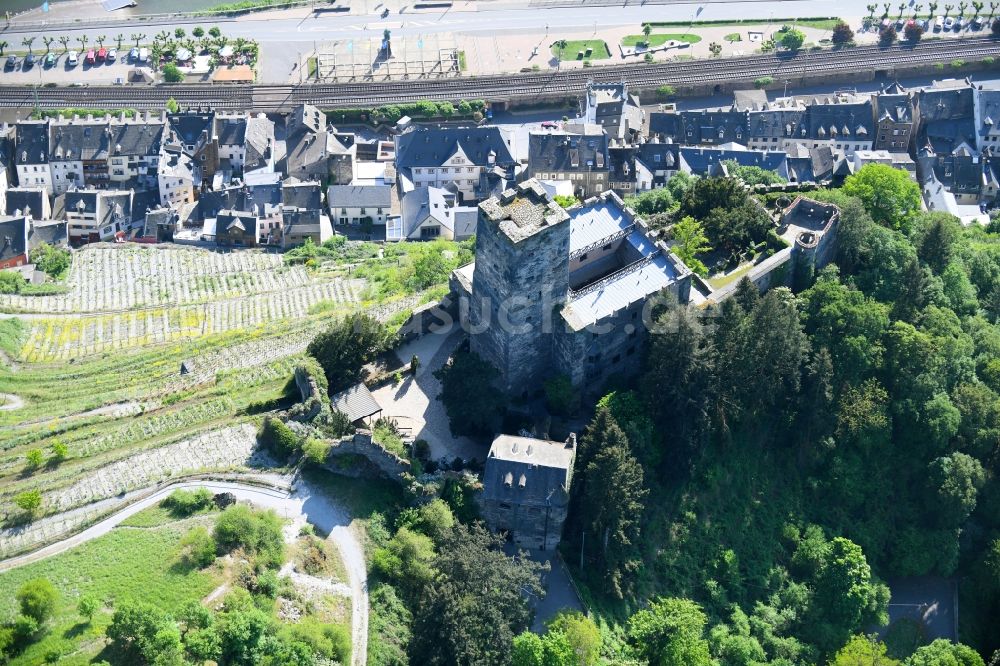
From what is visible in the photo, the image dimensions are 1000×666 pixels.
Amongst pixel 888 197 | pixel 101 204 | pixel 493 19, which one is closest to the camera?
pixel 888 197

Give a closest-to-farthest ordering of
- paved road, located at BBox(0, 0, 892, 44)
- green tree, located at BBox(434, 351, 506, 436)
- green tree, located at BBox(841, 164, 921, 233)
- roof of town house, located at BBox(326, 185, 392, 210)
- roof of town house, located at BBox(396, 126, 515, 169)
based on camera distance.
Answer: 1. green tree, located at BBox(434, 351, 506, 436)
2. green tree, located at BBox(841, 164, 921, 233)
3. roof of town house, located at BBox(326, 185, 392, 210)
4. roof of town house, located at BBox(396, 126, 515, 169)
5. paved road, located at BBox(0, 0, 892, 44)

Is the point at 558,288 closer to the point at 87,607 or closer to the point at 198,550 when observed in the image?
the point at 198,550

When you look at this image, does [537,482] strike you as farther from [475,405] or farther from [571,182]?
[571,182]

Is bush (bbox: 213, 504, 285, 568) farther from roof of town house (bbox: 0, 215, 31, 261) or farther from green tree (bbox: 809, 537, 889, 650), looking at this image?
roof of town house (bbox: 0, 215, 31, 261)

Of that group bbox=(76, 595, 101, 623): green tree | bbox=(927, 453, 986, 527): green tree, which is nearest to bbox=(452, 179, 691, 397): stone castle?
bbox=(927, 453, 986, 527): green tree

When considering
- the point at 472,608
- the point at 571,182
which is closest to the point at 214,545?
the point at 472,608

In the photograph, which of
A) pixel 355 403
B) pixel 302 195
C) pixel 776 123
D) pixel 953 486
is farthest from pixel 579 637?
pixel 776 123

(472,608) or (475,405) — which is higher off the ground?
(475,405)
